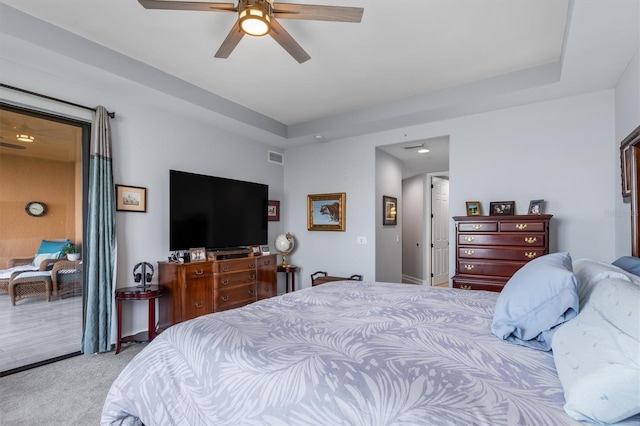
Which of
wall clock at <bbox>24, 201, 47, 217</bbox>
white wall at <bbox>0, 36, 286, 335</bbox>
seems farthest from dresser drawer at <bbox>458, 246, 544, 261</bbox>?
wall clock at <bbox>24, 201, 47, 217</bbox>

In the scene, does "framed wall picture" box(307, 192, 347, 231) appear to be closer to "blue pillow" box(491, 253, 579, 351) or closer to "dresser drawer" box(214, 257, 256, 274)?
A: "dresser drawer" box(214, 257, 256, 274)

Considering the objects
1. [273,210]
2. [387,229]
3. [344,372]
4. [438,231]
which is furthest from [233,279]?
[438,231]

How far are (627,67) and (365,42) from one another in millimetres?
2156

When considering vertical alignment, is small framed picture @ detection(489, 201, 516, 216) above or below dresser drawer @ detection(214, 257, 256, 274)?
above

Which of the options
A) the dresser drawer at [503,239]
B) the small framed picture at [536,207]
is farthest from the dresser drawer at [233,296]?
the small framed picture at [536,207]

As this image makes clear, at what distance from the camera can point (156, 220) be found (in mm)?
3623

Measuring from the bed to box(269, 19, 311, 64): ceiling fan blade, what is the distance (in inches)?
70.5

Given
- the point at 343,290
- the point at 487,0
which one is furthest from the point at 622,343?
the point at 487,0

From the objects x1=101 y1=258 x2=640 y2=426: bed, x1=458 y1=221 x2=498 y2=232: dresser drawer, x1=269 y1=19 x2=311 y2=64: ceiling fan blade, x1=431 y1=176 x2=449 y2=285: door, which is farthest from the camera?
x1=431 y1=176 x2=449 y2=285: door

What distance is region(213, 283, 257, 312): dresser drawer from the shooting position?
3.63 m

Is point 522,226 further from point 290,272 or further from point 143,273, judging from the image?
point 143,273

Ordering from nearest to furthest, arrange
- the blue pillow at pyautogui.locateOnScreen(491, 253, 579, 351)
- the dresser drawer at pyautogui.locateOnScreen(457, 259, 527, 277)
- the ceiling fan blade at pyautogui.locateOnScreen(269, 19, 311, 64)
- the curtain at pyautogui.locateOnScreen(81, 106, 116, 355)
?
the blue pillow at pyautogui.locateOnScreen(491, 253, 579, 351), the ceiling fan blade at pyautogui.locateOnScreen(269, 19, 311, 64), the curtain at pyautogui.locateOnScreen(81, 106, 116, 355), the dresser drawer at pyautogui.locateOnScreen(457, 259, 527, 277)

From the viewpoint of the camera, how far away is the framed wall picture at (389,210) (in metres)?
4.92

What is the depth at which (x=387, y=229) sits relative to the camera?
506cm
